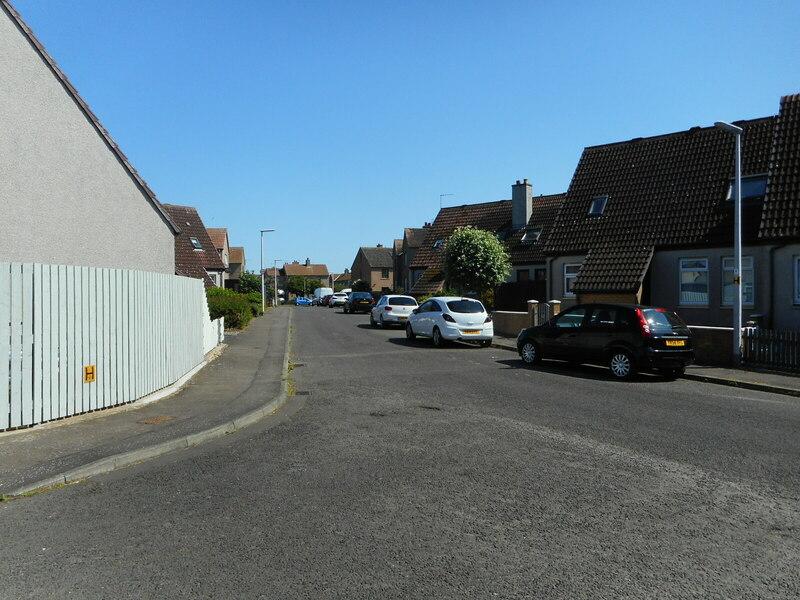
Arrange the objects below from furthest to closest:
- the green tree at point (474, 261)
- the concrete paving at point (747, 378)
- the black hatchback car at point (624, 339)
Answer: the green tree at point (474, 261) → the black hatchback car at point (624, 339) → the concrete paving at point (747, 378)

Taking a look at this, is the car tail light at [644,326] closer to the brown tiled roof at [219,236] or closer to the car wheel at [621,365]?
the car wheel at [621,365]

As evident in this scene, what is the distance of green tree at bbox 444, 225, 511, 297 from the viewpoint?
32.6 metres

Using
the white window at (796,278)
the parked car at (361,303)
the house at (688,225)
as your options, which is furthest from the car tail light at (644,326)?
the parked car at (361,303)

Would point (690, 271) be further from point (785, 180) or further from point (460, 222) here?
point (460, 222)

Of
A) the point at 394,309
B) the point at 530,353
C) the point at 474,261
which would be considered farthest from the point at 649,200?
the point at 530,353

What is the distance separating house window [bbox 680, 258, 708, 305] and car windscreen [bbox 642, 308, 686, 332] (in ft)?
30.7

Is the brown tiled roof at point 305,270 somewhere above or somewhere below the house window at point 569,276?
above

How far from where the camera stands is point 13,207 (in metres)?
13.8

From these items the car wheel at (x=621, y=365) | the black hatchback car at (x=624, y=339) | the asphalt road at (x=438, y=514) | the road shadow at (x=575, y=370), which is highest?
the black hatchback car at (x=624, y=339)

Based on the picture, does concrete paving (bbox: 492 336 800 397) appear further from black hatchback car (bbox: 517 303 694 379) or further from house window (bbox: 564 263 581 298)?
house window (bbox: 564 263 581 298)

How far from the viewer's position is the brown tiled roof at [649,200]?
2259 cm

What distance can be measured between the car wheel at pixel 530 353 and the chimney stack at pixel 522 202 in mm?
28769

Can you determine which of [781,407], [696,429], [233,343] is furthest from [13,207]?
[781,407]

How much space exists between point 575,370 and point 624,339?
6.60 feet
